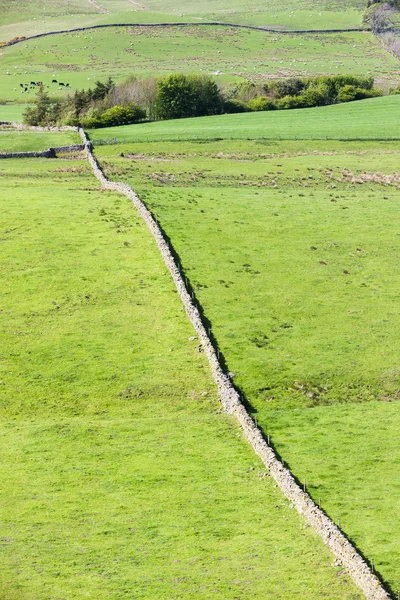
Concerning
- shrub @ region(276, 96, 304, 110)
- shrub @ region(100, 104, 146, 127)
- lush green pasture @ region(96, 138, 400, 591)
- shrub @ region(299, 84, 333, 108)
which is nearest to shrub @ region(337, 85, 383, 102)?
shrub @ region(299, 84, 333, 108)

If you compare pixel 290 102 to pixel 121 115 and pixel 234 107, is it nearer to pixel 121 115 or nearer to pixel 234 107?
pixel 234 107

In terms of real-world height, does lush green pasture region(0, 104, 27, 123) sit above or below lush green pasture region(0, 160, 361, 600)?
above

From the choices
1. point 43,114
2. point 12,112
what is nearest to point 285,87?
point 43,114

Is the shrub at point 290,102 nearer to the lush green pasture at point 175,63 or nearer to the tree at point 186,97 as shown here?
the tree at point 186,97

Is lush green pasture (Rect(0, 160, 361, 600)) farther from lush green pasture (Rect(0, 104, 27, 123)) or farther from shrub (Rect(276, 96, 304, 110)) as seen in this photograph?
shrub (Rect(276, 96, 304, 110))

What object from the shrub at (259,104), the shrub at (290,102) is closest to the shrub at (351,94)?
the shrub at (290,102)
